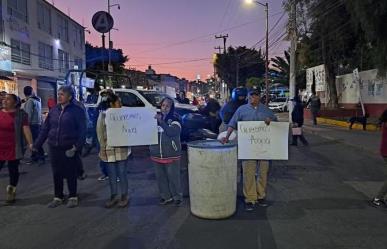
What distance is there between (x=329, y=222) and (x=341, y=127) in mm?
17014

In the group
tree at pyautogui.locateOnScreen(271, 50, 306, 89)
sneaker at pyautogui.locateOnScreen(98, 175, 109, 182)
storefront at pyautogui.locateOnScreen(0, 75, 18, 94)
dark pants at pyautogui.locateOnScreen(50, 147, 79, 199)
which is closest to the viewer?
dark pants at pyautogui.locateOnScreen(50, 147, 79, 199)

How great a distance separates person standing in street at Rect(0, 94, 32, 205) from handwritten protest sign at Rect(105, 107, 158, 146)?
154 cm

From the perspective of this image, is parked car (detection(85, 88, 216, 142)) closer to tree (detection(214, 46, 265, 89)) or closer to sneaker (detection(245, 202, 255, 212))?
sneaker (detection(245, 202, 255, 212))

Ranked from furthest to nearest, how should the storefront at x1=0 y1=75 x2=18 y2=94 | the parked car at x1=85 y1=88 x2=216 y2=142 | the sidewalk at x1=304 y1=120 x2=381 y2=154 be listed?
the storefront at x1=0 y1=75 x2=18 y2=94
the sidewalk at x1=304 y1=120 x2=381 y2=154
the parked car at x1=85 y1=88 x2=216 y2=142

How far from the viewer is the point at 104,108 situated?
7027 millimetres

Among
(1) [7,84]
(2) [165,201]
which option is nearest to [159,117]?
(2) [165,201]

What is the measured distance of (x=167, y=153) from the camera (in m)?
6.45

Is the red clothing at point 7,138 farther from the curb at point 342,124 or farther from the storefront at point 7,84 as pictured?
the storefront at point 7,84

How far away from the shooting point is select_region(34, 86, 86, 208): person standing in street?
21.0ft

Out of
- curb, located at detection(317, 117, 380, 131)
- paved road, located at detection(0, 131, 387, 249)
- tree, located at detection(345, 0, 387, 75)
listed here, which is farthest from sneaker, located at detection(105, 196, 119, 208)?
curb, located at detection(317, 117, 380, 131)

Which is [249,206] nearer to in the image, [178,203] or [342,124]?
[178,203]

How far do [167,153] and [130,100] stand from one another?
7.80m

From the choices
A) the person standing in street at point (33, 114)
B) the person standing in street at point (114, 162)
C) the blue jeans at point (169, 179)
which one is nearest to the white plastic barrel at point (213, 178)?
the blue jeans at point (169, 179)

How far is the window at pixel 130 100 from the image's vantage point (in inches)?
545
